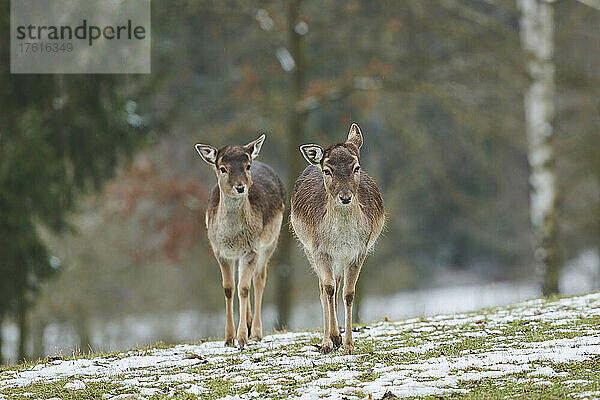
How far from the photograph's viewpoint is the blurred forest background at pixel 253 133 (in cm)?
1736

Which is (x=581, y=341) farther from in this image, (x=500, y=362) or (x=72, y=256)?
(x=72, y=256)

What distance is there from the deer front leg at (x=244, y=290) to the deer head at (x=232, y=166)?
919 mm

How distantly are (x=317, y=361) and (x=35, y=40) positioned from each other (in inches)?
497

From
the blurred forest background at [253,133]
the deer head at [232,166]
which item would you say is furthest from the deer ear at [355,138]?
the blurred forest background at [253,133]

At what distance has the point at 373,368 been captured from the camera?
725 cm

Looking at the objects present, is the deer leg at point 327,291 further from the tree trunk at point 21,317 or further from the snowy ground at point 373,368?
the tree trunk at point 21,317

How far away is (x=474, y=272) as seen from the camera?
4197 centimetres

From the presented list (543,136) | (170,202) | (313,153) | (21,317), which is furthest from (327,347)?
(170,202)

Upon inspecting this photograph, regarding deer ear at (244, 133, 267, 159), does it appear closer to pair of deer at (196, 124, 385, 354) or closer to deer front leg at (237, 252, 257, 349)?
pair of deer at (196, 124, 385, 354)

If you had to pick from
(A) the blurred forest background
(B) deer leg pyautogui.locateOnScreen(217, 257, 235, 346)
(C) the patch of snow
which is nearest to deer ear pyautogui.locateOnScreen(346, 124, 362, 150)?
(B) deer leg pyautogui.locateOnScreen(217, 257, 235, 346)

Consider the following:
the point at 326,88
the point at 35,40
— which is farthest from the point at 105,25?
the point at 326,88

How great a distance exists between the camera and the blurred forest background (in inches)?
683

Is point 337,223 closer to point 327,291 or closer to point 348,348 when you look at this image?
point 327,291

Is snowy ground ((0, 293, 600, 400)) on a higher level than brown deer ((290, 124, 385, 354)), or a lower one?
lower
